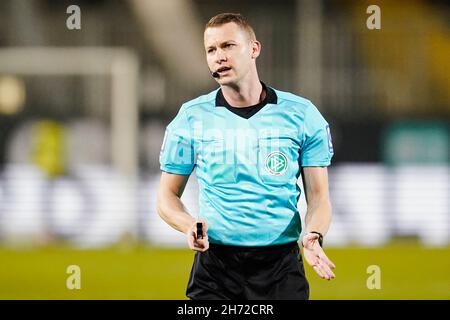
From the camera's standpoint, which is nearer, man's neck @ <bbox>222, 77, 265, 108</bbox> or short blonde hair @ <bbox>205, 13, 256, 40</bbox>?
short blonde hair @ <bbox>205, 13, 256, 40</bbox>

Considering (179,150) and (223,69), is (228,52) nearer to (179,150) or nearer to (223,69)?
(223,69)

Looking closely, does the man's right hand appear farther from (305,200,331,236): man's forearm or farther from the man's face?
the man's face

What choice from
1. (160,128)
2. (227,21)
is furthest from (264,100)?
(160,128)

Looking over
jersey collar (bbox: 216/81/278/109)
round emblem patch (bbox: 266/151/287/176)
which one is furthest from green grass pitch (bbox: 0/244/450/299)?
round emblem patch (bbox: 266/151/287/176)

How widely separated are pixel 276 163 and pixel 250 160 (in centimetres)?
13

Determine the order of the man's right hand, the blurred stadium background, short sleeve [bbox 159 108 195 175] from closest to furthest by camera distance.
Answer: the man's right hand < short sleeve [bbox 159 108 195 175] < the blurred stadium background

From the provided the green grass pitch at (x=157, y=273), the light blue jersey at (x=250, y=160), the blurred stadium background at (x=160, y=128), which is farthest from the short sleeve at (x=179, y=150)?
the blurred stadium background at (x=160, y=128)

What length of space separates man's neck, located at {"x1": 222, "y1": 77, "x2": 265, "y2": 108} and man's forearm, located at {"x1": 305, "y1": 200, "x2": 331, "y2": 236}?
0.61 m

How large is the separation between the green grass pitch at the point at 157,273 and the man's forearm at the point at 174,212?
5260 mm

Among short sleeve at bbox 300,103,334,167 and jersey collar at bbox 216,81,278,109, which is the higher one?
jersey collar at bbox 216,81,278,109

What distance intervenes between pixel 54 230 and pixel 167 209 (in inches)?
463

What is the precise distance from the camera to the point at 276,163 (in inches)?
201

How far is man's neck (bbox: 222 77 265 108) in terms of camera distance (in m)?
5.23

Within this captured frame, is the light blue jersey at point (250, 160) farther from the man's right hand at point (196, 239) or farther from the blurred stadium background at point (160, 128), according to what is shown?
the blurred stadium background at point (160, 128)
